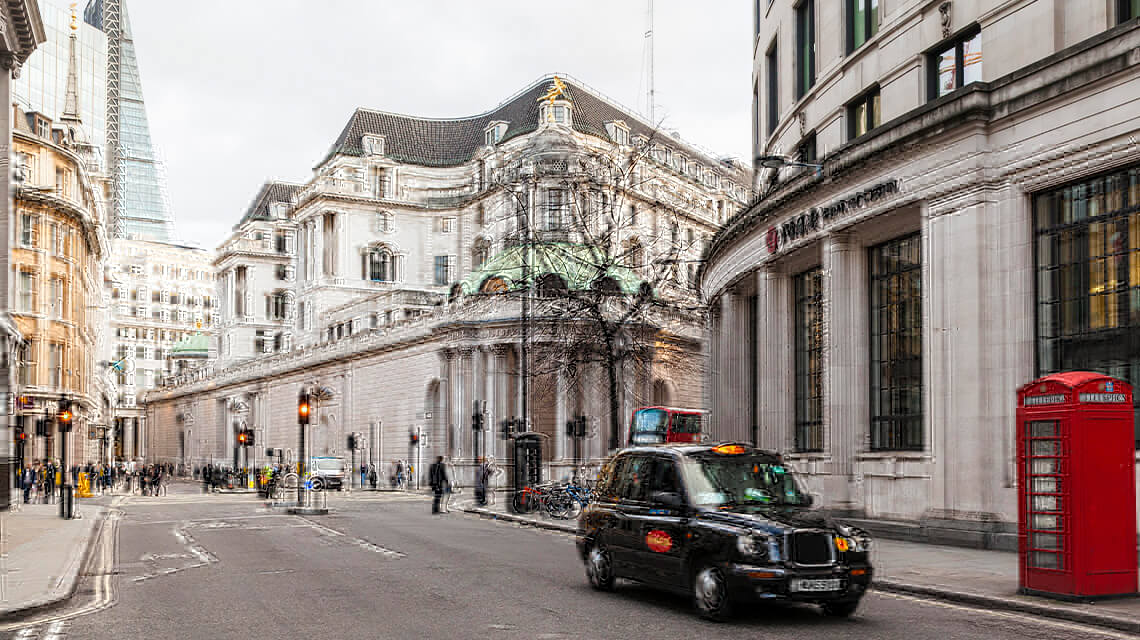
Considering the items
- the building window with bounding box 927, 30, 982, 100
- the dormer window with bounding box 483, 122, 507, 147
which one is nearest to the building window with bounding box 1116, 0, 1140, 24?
the building window with bounding box 927, 30, 982, 100

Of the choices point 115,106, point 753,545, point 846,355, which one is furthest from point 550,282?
point 115,106

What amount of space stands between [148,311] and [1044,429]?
523 feet

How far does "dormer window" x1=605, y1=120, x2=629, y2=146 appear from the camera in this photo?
7862cm

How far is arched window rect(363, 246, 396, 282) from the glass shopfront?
201 ft

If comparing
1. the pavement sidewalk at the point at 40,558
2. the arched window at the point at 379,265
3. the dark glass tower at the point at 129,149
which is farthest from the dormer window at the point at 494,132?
the dark glass tower at the point at 129,149

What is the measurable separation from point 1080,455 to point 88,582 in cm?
1315

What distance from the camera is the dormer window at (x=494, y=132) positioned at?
84.7 meters

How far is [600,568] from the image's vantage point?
13.9 meters

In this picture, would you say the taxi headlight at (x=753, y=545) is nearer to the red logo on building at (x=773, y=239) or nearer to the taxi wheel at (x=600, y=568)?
the taxi wheel at (x=600, y=568)

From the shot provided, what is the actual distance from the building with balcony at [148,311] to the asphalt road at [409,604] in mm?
136686

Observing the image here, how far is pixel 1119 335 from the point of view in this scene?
17.3 meters

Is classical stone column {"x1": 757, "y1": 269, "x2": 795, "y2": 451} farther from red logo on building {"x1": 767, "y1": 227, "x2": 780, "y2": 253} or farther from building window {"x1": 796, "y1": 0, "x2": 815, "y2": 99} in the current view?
building window {"x1": 796, "y1": 0, "x2": 815, "y2": 99}

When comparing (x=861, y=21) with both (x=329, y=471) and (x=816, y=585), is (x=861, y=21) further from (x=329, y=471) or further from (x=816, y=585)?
(x=329, y=471)

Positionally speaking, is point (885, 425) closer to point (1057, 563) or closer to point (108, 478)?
point (1057, 563)
